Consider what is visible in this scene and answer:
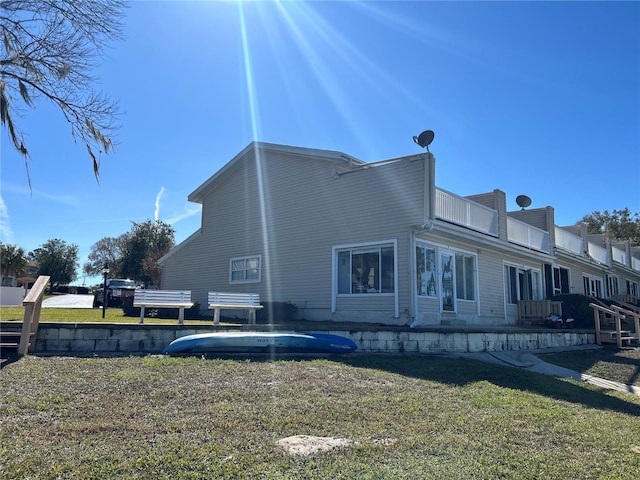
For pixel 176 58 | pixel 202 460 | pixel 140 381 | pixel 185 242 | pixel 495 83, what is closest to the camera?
pixel 202 460

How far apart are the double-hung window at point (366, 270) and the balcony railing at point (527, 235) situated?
646 centimetres

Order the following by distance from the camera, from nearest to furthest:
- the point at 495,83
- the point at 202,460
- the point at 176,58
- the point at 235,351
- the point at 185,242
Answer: the point at 202,460
the point at 235,351
the point at 176,58
the point at 495,83
the point at 185,242

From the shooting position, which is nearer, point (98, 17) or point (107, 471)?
point (107, 471)

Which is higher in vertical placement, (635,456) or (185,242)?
(185,242)

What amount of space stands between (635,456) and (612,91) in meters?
14.3

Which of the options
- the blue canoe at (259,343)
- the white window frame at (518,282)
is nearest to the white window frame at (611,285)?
the white window frame at (518,282)

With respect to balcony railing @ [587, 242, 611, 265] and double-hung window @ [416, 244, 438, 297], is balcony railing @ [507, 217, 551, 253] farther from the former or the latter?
balcony railing @ [587, 242, 611, 265]

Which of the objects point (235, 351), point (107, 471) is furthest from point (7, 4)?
point (107, 471)

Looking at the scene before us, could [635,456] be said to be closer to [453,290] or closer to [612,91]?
[453,290]

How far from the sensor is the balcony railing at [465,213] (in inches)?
522

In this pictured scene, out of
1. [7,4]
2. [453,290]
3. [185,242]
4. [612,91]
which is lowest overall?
[453,290]

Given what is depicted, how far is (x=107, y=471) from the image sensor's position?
10.0 ft

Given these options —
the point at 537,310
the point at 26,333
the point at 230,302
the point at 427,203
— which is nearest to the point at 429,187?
the point at 427,203

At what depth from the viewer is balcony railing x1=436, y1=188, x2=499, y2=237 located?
43.5ft
